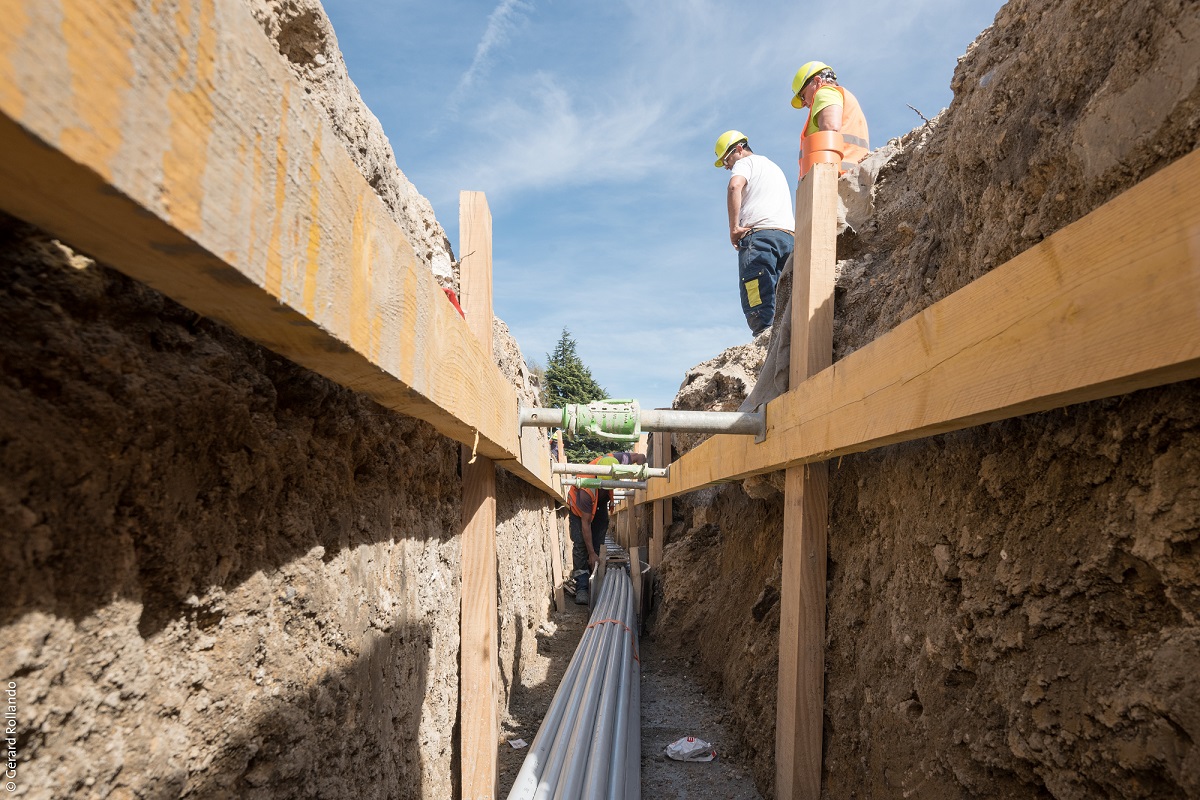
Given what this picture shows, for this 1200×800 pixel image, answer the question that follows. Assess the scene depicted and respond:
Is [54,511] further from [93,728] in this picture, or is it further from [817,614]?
[817,614]

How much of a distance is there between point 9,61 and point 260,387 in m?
0.78

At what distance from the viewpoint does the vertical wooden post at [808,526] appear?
2248 mm

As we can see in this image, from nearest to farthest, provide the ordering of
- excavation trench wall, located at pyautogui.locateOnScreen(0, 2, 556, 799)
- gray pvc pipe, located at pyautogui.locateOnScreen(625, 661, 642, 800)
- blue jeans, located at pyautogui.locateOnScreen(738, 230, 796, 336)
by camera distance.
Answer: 1. excavation trench wall, located at pyautogui.locateOnScreen(0, 2, 556, 799)
2. gray pvc pipe, located at pyautogui.locateOnScreen(625, 661, 642, 800)
3. blue jeans, located at pyautogui.locateOnScreen(738, 230, 796, 336)

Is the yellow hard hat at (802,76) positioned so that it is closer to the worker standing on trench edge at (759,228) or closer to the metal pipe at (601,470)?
the worker standing on trench edge at (759,228)

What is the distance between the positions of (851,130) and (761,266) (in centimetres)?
129

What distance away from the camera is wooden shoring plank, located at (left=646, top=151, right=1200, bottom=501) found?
2.80 feet

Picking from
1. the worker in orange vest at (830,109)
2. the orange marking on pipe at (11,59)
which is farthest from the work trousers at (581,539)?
the orange marking on pipe at (11,59)

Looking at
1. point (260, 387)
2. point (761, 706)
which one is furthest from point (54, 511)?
point (761, 706)

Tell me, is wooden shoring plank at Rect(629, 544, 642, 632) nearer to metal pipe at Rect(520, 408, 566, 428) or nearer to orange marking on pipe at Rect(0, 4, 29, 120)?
metal pipe at Rect(520, 408, 566, 428)

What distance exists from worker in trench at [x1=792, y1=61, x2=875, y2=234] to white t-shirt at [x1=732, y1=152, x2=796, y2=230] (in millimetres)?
502

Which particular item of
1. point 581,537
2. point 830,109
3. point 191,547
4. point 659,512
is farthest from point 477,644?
point 581,537

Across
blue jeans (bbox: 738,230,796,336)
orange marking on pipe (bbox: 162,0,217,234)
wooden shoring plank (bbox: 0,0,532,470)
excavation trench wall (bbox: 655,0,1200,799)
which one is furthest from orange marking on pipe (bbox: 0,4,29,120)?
blue jeans (bbox: 738,230,796,336)

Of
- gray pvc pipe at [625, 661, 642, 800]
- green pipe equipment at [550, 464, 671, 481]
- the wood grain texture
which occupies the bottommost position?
gray pvc pipe at [625, 661, 642, 800]

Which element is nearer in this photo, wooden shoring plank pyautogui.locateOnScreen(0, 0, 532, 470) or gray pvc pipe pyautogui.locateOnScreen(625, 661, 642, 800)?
wooden shoring plank pyautogui.locateOnScreen(0, 0, 532, 470)
